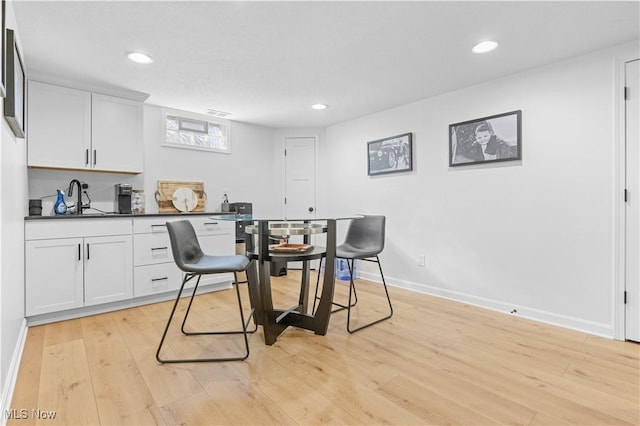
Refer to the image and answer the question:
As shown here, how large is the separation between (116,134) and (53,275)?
5.00 feet

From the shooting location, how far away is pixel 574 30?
230 centimetres

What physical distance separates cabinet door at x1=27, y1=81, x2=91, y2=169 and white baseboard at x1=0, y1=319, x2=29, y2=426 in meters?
1.55

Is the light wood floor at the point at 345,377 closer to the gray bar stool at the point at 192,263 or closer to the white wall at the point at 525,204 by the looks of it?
the gray bar stool at the point at 192,263

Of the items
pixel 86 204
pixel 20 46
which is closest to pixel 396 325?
pixel 86 204

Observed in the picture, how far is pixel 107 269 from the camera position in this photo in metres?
3.15

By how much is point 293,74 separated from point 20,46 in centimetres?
210

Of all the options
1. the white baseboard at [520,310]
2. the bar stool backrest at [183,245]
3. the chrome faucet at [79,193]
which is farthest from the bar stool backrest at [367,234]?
the chrome faucet at [79,193]

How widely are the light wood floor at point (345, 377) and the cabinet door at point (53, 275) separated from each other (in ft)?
0.67

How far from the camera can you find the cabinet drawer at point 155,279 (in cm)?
334

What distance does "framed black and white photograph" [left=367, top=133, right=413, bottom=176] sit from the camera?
399cm

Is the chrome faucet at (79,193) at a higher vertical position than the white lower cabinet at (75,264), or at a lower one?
higher

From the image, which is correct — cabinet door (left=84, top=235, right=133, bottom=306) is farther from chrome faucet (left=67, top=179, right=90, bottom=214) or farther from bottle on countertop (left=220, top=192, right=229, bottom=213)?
bottle on countertop (left=220, top=192, right=229, bottom=213)

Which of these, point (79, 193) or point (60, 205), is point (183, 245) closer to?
point (60, 205)

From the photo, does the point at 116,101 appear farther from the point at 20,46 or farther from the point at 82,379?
the point at 82,379
